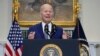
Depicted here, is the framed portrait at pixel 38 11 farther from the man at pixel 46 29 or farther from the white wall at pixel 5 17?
the man at pixel 46 29

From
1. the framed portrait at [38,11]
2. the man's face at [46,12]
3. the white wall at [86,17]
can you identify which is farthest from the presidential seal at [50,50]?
the white wall at [86,17]

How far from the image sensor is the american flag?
20.0 feet

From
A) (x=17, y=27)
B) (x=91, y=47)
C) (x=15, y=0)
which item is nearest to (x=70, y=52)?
(x=17, y=27)

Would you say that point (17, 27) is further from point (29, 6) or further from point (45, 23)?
point (45, 23)

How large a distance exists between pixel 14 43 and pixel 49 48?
376cm

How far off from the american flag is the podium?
342cm

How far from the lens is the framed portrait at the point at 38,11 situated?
7.09 meters

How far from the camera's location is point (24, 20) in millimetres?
7113

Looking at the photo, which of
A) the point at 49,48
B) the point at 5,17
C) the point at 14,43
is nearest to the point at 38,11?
the point at 5,17

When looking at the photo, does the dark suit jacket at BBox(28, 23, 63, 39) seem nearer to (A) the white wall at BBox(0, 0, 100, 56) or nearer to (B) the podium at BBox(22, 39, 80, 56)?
(B) the podium at BBox(22, 39, 80, 56)

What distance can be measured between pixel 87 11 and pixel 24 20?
67.6 inches

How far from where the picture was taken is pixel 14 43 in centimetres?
621

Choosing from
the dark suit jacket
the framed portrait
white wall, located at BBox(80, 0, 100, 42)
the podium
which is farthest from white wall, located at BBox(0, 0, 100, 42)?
the podium

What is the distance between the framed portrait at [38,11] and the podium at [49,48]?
14.7 feet
